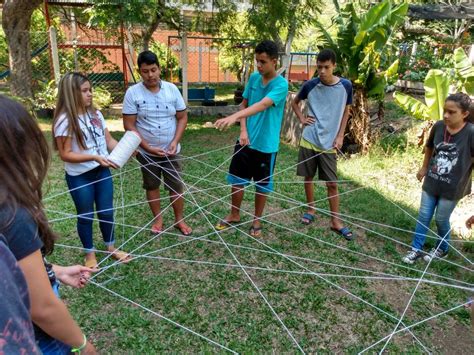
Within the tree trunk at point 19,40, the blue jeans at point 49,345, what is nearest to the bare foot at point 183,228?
the blue jeans at point 49,345

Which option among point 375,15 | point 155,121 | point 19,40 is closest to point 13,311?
point 155,121

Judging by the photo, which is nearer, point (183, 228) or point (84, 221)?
point (84, 221)

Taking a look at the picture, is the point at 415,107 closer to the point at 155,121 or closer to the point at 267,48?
the point at 267,48

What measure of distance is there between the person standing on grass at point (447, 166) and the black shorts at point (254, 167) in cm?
115

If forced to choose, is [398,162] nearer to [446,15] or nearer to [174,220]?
[446,15]

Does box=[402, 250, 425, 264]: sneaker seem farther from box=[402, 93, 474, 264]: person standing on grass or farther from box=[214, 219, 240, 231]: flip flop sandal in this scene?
box=[214, 219, 240, 231]: flip flop sandal

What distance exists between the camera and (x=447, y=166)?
105 inches

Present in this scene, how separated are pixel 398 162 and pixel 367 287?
9.44ft

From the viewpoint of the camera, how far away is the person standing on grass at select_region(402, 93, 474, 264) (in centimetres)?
257

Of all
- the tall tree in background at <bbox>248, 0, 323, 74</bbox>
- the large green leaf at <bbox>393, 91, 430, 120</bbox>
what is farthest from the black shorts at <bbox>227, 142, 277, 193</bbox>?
the tall tree in background at <bbox>248, 0, 323, 74</bbox>

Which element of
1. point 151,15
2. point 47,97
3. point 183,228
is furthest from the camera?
point 47,97

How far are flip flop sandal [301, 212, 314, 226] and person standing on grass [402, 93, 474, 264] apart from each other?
0.87 meters

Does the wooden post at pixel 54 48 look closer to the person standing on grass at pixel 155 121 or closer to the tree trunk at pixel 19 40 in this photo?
the tree trunk at pixel 19 40

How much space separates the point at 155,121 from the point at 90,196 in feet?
2.42
